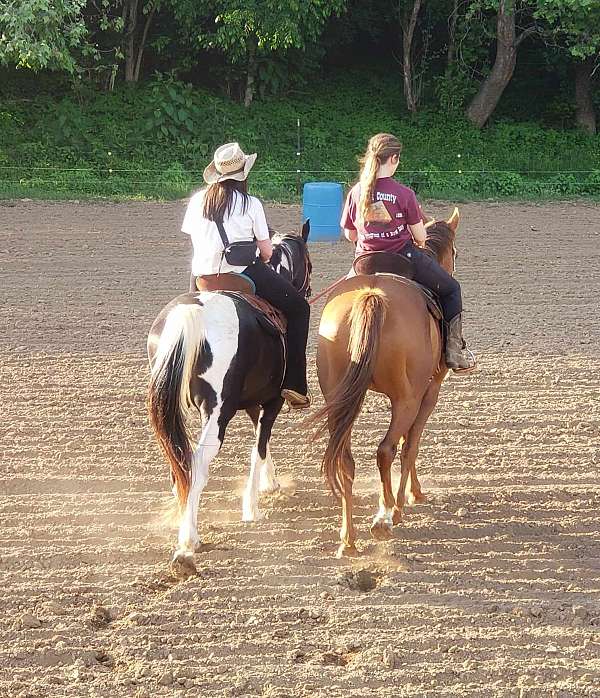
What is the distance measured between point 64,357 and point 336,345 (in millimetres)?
4172

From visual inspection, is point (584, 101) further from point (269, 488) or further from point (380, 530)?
point (380, 530)

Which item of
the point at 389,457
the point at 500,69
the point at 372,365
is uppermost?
the point at 500,69

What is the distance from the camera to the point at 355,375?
16.8 ft

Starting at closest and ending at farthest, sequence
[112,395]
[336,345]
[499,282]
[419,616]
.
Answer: [419,616]
[336,345]
[112,395]
[499,282]

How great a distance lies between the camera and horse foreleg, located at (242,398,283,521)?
18.7 ft

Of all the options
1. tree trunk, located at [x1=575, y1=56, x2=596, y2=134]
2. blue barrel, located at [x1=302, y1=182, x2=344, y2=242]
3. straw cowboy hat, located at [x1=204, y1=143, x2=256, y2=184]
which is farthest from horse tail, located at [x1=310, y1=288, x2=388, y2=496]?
tree trunk, located at [x1=575, y1=56, x2=596, y2=134]

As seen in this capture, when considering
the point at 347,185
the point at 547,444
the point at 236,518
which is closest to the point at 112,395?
the point at 236,518

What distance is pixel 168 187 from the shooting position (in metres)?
17.6

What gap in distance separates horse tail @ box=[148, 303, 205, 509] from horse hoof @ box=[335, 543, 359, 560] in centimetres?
101

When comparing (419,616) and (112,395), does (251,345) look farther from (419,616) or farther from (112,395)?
(112,395)

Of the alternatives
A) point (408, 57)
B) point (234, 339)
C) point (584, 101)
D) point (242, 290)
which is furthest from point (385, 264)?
point (584, 101)

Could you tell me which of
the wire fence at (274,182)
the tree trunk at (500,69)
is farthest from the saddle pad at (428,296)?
the tree trunk at (500,69)

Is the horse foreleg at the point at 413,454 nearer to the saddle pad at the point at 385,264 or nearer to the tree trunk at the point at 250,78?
the saddle pad at the point at 385,264

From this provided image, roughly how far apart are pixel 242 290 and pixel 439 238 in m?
1.57
